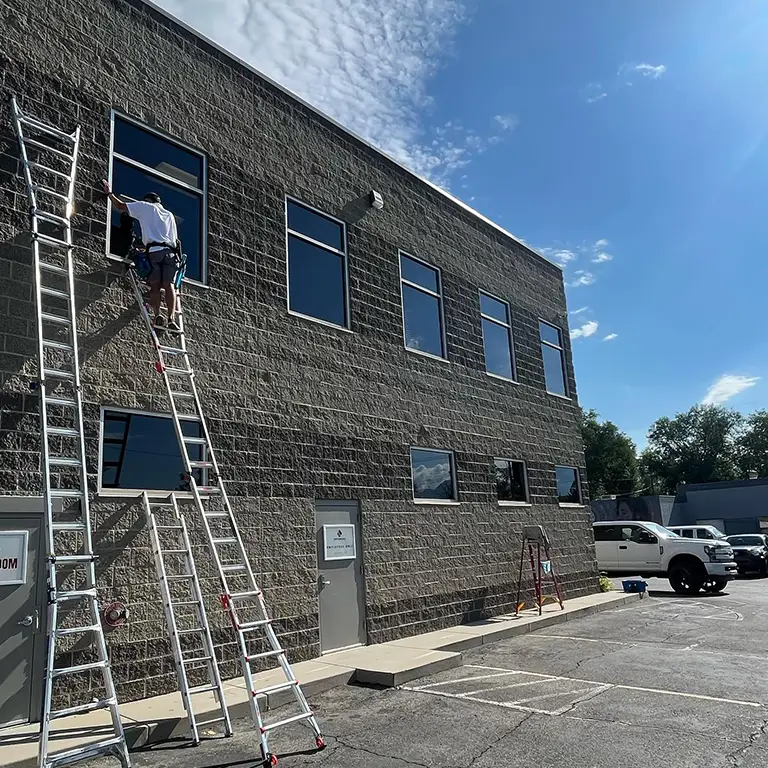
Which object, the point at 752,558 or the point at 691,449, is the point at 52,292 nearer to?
the point at 752,558

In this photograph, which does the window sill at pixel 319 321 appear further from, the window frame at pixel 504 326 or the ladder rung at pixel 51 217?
the window frame at pixel 504 326

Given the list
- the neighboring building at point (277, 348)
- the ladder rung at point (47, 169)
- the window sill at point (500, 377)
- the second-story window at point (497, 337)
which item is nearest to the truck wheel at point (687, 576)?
the neighboring building at point (277, 348)

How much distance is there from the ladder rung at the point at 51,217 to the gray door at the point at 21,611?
2992 mm

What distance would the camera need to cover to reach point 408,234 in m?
13.6

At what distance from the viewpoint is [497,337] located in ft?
53.2

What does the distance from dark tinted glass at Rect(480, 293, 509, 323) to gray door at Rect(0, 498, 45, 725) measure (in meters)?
10.9

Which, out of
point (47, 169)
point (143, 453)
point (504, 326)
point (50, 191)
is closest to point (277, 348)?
point (143, 453)

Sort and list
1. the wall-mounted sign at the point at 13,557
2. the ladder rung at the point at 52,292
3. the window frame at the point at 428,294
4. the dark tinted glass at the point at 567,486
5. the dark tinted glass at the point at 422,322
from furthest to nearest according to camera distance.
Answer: the dark tinted glass at the point at 567,486 < the dark tinted glass at the point at 422,322 < the window frame at the point at 428,294 < the ladder rung at the point at 52,292 < the wall-mounted sign at the point at 13,557

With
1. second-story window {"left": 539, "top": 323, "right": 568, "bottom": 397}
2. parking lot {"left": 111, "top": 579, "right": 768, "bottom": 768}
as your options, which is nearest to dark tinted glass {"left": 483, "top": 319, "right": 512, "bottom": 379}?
second-story window {"left": 539, "top": 323, "right": 568, "bottom": 397}

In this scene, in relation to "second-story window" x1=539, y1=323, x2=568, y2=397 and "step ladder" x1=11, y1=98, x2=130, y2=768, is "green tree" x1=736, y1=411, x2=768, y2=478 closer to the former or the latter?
"second-story window" x1=539, y1=323, x2=568, y2=397

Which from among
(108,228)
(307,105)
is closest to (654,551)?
(307,105)

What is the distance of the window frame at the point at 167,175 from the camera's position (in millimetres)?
8555

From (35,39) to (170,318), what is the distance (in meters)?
3.61

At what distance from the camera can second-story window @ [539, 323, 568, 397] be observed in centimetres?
1806
